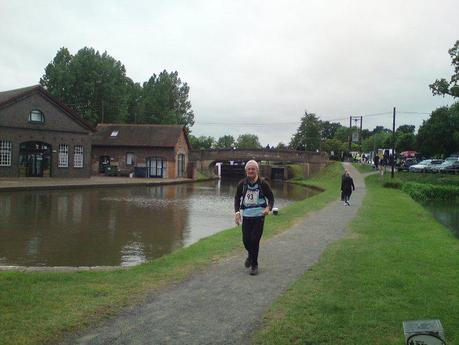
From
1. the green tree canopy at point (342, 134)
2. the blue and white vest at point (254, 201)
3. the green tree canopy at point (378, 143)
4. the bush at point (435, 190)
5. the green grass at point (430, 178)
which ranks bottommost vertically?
the bush at point (435, 190)

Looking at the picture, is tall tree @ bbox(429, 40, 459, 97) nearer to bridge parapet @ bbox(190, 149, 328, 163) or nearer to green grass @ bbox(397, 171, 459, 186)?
green grass @ bbox(397, 171, 459, 186)

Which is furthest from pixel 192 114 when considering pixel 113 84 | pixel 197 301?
pixel 197 301

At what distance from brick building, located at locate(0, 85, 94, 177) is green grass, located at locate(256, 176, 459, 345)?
33.1m

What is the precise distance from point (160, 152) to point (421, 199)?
27.8m

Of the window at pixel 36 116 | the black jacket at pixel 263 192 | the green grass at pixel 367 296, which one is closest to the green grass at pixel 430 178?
the green grass at pixel 367 296

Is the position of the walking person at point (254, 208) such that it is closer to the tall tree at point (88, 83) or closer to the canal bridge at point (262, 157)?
the canal bridge at point (262, 157)

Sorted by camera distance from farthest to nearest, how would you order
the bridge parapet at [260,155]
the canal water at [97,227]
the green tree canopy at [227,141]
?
the green tree canopy at [227,141] → the bridge parapet at [260,155] → the canal water at [97,227]

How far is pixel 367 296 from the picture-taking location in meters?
6.42

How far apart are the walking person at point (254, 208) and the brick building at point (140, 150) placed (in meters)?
43.3

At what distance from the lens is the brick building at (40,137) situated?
3725 centimetres

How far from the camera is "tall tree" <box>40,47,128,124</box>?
5669 centimetres

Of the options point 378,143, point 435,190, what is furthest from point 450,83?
point 378,143

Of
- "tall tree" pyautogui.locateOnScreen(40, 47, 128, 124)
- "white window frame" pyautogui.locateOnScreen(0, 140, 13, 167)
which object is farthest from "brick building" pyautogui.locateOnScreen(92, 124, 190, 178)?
"white window frame" pyautogui.locateOnScreen(0, 140, 13, 167)

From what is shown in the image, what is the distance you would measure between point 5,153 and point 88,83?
21.7 meters
